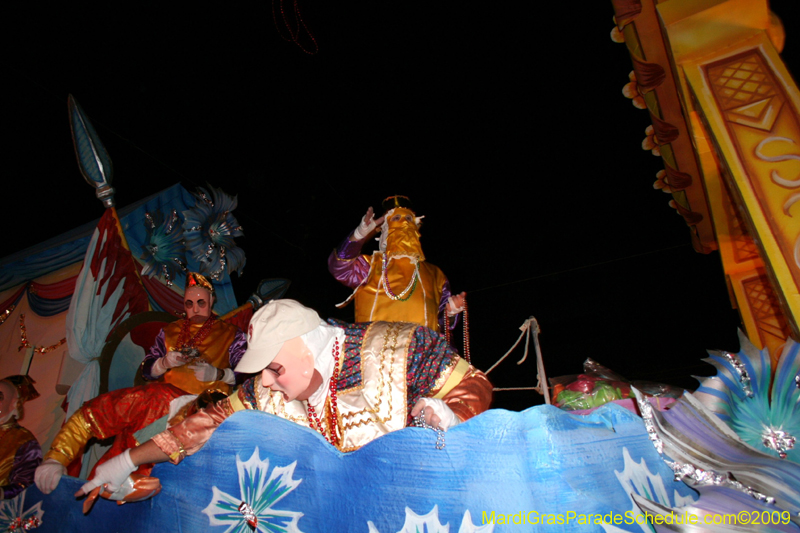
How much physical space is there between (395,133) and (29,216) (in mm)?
3296

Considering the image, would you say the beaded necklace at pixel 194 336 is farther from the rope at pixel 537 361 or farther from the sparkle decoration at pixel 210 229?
the rope at pixel 537 361

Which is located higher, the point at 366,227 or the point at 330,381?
the point at 366,227

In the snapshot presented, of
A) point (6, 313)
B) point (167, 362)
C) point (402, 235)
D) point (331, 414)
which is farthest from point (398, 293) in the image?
point (6, 313)

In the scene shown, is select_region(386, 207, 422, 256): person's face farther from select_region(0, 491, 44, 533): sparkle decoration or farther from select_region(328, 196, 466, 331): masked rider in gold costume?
select_region(0, 491, 44, 533): sparkle decoration

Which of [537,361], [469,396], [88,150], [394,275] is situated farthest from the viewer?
[88,150]

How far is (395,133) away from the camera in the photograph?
3854 millimetres

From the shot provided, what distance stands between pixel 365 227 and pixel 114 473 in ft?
6.12

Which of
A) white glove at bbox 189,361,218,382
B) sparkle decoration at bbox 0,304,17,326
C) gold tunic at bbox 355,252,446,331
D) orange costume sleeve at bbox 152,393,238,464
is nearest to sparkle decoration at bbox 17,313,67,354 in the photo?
sparkle decoration at bbox 0,304,17,326

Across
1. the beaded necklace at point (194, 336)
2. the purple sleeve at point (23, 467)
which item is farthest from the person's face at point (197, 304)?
the purple sleeve at point (23, 467)

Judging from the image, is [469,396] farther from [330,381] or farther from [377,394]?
[330,381]

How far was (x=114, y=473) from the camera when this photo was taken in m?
1.63

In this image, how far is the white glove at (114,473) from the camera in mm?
1629

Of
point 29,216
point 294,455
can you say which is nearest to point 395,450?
point 294,455

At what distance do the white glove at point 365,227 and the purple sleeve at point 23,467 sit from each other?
205cm
